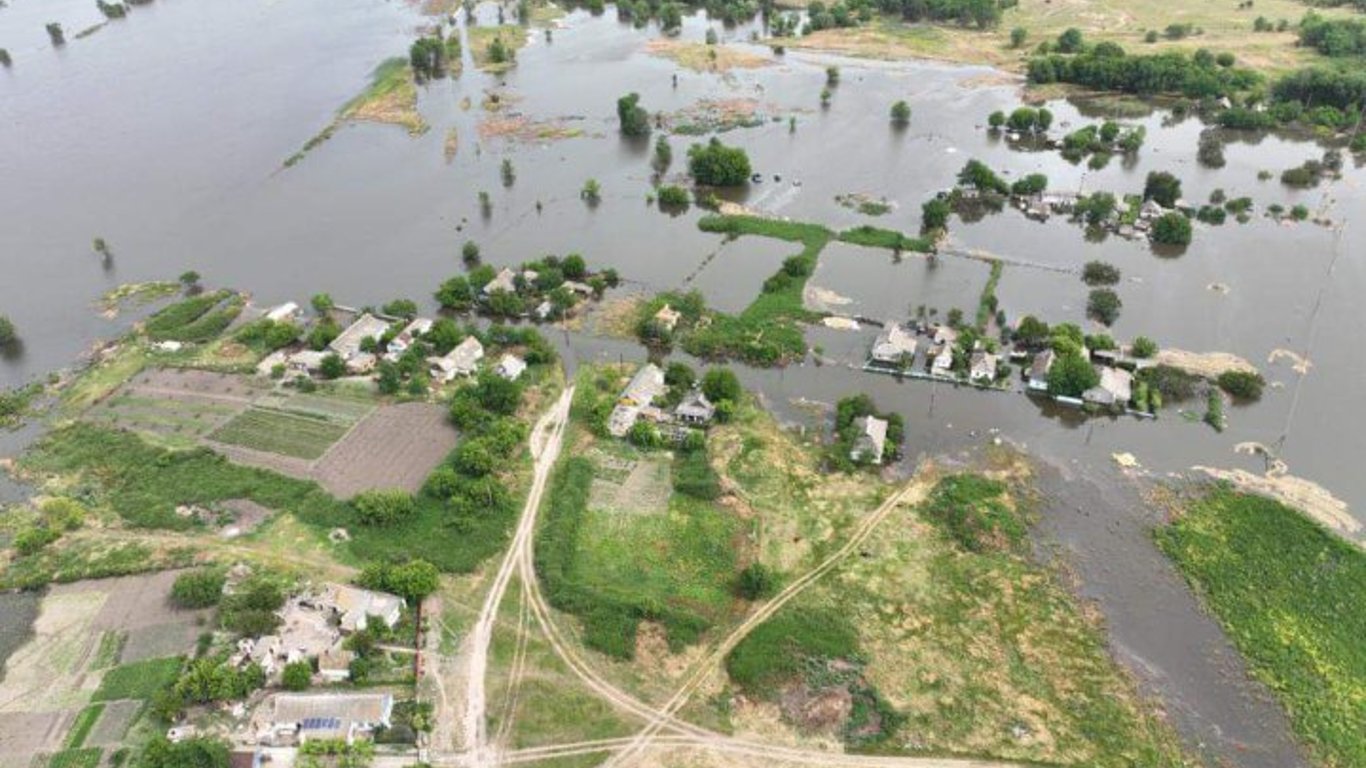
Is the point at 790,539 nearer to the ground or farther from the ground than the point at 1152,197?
nearer to the ground

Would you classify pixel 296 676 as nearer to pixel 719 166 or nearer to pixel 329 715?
pixel 329 715

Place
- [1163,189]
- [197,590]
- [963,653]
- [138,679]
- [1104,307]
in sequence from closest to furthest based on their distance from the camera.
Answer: [138,679] → [963,653] → [197,590] → [1104,307] → [1163,189]

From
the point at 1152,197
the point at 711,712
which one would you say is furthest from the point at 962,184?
the point at 711,712

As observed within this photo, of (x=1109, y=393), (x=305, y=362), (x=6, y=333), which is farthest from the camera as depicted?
(x=6, y=333)

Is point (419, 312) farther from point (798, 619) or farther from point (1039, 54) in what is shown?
point (1039, 54)

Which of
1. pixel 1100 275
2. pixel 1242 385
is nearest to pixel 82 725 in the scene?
pixel 1242 385

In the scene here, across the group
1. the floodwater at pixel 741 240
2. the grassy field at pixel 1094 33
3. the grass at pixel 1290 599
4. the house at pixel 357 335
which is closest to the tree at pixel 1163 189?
the floodwater at pixel 741 240

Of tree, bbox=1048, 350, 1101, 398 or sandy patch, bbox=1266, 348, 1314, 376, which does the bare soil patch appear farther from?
sandy patch, bbox=1266, 348, 1314, 376
